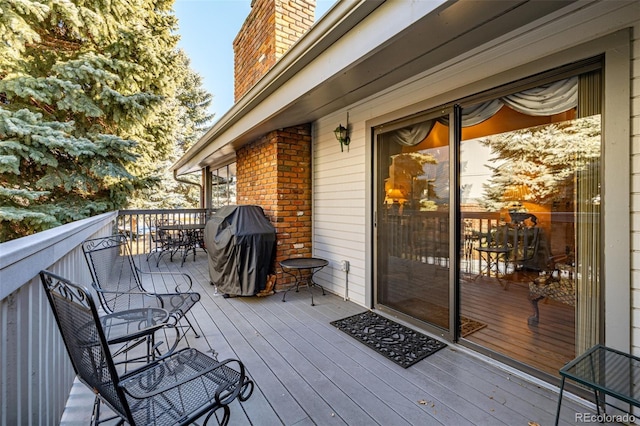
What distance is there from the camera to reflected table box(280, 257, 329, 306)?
12.5ft

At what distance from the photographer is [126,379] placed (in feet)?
4.61

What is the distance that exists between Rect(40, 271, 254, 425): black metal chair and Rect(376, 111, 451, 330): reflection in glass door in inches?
81.5

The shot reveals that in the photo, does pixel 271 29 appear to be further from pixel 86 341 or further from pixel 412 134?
pixel 86 341

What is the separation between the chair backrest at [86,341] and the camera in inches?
42.1

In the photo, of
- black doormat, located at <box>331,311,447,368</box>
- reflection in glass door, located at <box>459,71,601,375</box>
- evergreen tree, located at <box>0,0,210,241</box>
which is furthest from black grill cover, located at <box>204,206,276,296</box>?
evergreen tree, located at <box>0,0,210,241</box>

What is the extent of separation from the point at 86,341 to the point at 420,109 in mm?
2988

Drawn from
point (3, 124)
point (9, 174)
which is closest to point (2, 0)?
point (3, 124)

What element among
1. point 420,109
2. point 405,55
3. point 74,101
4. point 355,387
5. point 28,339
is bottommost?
point 355,387

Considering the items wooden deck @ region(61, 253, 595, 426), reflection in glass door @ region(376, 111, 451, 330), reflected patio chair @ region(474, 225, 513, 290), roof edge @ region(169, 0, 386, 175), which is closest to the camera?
wooden deck @ region(61, 253, 595, 426)

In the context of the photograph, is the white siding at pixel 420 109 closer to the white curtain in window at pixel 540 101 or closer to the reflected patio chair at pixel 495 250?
the white curtain in window at pixel 540 101

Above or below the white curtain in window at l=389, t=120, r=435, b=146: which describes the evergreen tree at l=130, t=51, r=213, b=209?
above

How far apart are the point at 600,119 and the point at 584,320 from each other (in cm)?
130

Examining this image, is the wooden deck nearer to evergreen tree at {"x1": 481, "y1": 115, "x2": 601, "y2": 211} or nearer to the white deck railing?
the white deck railing

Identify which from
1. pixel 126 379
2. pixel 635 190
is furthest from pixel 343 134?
pixel 126 379
